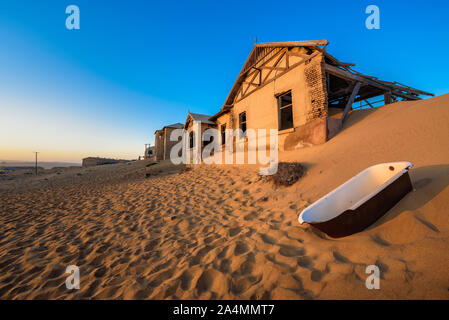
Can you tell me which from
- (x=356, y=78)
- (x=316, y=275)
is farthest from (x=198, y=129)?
(x=316, y=275)

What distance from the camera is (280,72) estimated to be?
8648 millimetres

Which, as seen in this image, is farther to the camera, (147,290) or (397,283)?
(147,290)

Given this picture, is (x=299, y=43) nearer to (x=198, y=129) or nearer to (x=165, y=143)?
(x=198, y=129)

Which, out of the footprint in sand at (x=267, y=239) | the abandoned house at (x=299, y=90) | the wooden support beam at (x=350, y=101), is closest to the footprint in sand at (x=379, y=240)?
the footprint in sand at (x=267, y=239)

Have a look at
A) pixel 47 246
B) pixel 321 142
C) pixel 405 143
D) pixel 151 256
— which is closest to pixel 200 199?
pixel 151 256

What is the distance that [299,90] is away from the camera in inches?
298

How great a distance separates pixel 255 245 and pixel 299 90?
728 centimetres

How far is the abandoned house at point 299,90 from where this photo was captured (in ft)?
22.1

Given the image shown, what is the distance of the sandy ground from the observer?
173cm

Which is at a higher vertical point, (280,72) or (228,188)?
(280,72)

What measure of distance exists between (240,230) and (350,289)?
1719 millimetres

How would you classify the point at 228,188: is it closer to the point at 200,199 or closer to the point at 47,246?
the point at 200,199
